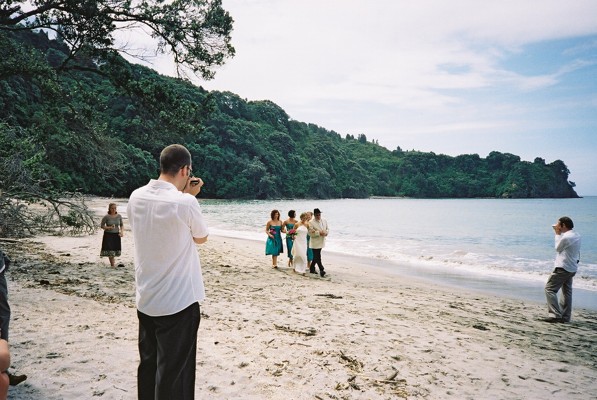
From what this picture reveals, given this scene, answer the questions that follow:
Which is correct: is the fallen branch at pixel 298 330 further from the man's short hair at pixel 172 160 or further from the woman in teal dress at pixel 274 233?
the woman in teal dress at pixel 274 233

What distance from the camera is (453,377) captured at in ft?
13.1

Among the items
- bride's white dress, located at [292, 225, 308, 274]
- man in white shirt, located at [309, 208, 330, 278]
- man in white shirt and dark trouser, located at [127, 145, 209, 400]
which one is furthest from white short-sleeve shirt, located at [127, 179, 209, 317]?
bride's white dress, located at [292, 225, 308, 274]

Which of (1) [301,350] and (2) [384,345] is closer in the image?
(1) [301,350]

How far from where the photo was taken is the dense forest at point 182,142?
9133mm

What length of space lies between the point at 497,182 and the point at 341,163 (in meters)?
49.9

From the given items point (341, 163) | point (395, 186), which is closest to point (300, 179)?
point (341, 163)

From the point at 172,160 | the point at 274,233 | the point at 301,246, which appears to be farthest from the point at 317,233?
the point at 172,160

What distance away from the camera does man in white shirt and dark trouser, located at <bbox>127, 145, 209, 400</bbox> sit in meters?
2.19

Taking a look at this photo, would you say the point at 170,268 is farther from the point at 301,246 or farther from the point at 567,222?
the point at 301,246

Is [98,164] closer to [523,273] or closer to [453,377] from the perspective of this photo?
[453,377]

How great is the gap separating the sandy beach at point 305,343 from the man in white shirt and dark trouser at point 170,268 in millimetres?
1290

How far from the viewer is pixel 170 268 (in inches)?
87.6

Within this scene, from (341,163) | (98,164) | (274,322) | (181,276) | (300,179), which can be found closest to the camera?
(181,276)

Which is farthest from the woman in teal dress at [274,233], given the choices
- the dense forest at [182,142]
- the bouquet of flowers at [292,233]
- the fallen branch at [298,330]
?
the fallen branch at [298,330]
